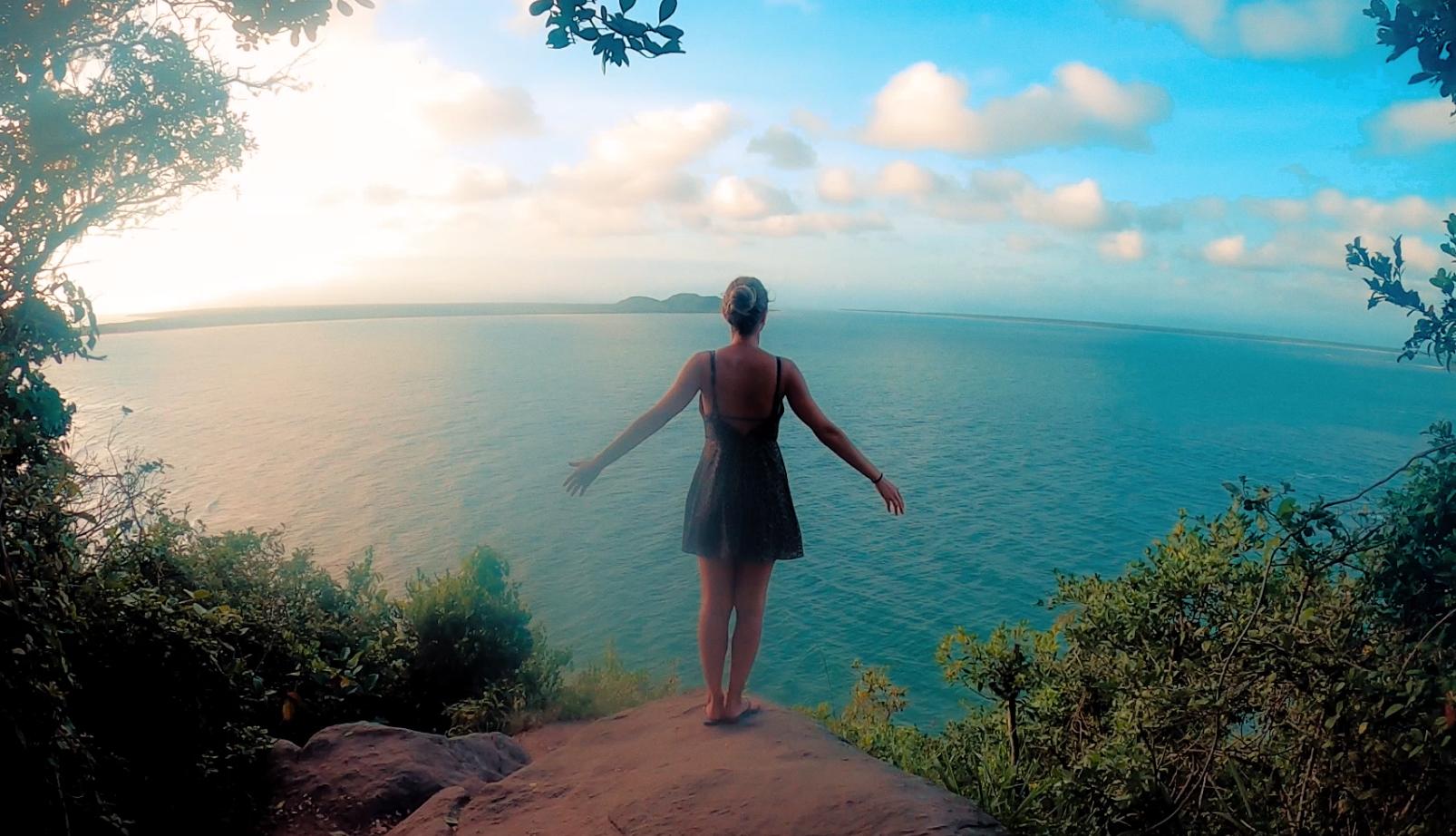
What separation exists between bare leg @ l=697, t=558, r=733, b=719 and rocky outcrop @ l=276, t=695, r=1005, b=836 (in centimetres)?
49

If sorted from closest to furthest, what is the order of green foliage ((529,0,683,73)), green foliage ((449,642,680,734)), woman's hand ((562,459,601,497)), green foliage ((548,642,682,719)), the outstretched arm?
green foliage ((529,0,683,73)) → the outstretched arm → woman's hand ((562,459,601,497)) → green foliage ((449,642,680,734)) → green foliage ((548,642,682,719))

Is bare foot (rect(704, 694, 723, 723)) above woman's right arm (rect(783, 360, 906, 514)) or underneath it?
underneath

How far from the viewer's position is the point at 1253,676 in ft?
17.0

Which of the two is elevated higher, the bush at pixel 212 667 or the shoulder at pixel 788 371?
the shoulder at pixel 788 371

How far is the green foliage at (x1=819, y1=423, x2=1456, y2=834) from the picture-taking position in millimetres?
4172

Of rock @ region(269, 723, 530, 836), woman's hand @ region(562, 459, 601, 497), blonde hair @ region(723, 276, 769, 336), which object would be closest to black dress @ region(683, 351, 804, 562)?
blonde hair @ region(723, 276, 769, 336)

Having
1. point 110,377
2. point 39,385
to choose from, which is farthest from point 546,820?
point 110,377

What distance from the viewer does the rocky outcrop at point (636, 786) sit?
14.5 feet

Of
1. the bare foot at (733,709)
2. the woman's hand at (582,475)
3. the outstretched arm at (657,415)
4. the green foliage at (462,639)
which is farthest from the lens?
the green foliage at (462,639)

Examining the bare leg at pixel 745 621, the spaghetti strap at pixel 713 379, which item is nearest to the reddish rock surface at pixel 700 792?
the bare leg at pixel 745 621

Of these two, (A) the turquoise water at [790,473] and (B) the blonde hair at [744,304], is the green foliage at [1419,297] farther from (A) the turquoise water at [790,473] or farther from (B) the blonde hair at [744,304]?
(A) the turquoise water at [790,473]

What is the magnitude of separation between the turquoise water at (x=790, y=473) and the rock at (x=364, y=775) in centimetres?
1942

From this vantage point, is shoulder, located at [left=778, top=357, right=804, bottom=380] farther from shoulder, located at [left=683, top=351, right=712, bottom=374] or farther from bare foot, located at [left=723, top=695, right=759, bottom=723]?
bare foot, located at [left=723, top=695, right=759, bottom=723]

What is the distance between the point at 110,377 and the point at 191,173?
123493 mm
